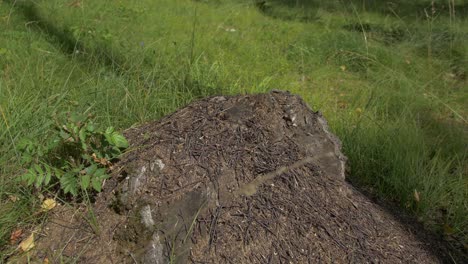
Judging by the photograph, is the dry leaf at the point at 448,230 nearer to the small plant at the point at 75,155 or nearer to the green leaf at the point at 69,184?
the small plant at the point at 75,155

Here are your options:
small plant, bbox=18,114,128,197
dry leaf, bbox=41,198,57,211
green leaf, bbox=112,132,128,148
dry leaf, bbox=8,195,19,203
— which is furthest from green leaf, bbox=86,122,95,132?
dry leaf, bbox=8,195,19,203

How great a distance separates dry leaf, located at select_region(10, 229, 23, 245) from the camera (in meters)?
2.02

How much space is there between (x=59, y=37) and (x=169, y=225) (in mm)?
3338

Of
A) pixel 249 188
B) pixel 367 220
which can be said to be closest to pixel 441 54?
pixel 367 220

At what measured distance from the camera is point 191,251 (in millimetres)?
1851

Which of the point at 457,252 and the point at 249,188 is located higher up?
the point at 249,188

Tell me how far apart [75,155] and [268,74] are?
2652 millimetres

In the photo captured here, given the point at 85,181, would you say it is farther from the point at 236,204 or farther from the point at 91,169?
the point at 236,204

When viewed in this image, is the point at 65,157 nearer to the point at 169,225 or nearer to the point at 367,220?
the point at 169,225

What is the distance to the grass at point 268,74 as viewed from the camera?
277 cm

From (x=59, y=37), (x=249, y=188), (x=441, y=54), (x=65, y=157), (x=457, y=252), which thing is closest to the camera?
(x=249, y=188)

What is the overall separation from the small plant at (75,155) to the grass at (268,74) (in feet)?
0.62

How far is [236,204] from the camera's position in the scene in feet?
6.45

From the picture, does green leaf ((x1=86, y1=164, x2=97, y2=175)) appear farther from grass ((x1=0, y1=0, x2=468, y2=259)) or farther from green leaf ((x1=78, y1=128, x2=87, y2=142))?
grass ((x1=0, y1=0, x2=468, y2=259))
